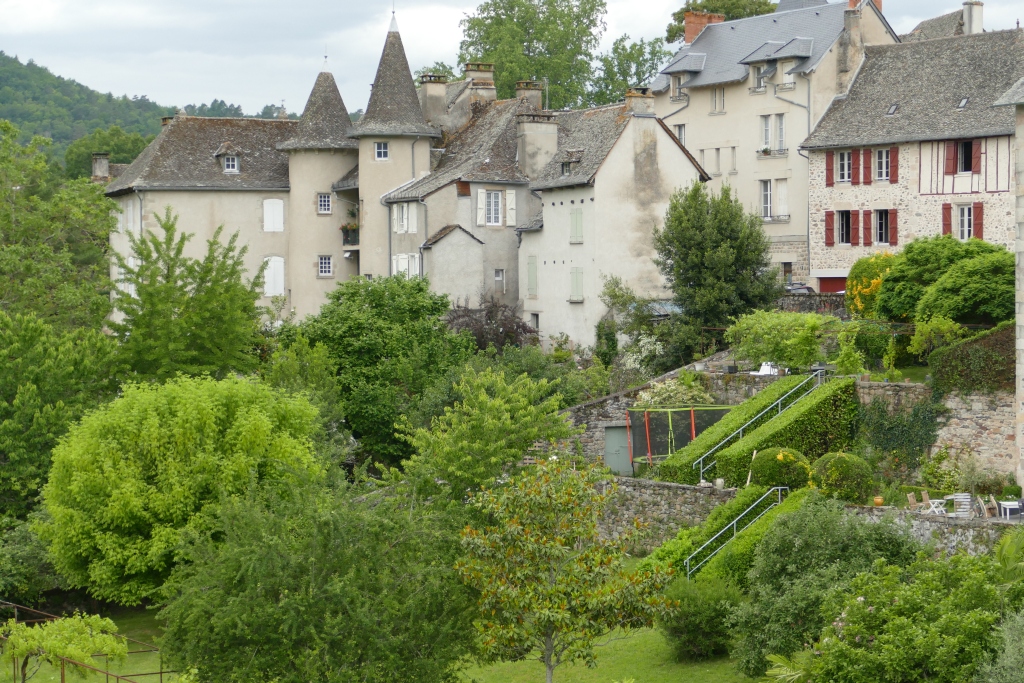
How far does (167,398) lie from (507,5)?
170 ft

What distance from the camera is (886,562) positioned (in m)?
23.2

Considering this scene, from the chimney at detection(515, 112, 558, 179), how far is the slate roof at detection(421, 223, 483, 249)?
10.3 ft

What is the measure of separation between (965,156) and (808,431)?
19.8 metres

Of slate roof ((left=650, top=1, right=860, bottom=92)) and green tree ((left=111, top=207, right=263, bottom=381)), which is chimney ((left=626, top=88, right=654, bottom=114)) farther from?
green tree ((left=111, top=207, right=263, bottom=381))

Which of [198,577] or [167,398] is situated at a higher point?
[167,398]

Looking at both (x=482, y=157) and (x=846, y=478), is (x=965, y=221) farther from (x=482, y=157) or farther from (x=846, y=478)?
(x=846, y=478)

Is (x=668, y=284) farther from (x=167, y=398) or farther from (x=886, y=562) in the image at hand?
(x=886, y=562)

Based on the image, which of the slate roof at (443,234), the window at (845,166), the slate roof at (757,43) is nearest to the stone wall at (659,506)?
the slate roof at (443,234)

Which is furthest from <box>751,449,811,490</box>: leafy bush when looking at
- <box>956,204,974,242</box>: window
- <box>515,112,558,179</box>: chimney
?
<box>515,112,558,179</box>: chimney

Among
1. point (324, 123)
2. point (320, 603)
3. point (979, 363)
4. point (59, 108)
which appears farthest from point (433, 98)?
point (59, 108)

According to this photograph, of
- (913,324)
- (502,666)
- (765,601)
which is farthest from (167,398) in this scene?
(913,324)

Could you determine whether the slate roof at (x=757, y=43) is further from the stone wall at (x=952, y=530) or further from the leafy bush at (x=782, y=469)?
the stone wall at (x=952, y=530)

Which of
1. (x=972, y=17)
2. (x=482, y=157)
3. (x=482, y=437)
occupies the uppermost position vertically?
(x=972, y=17)

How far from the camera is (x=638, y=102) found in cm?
5025
